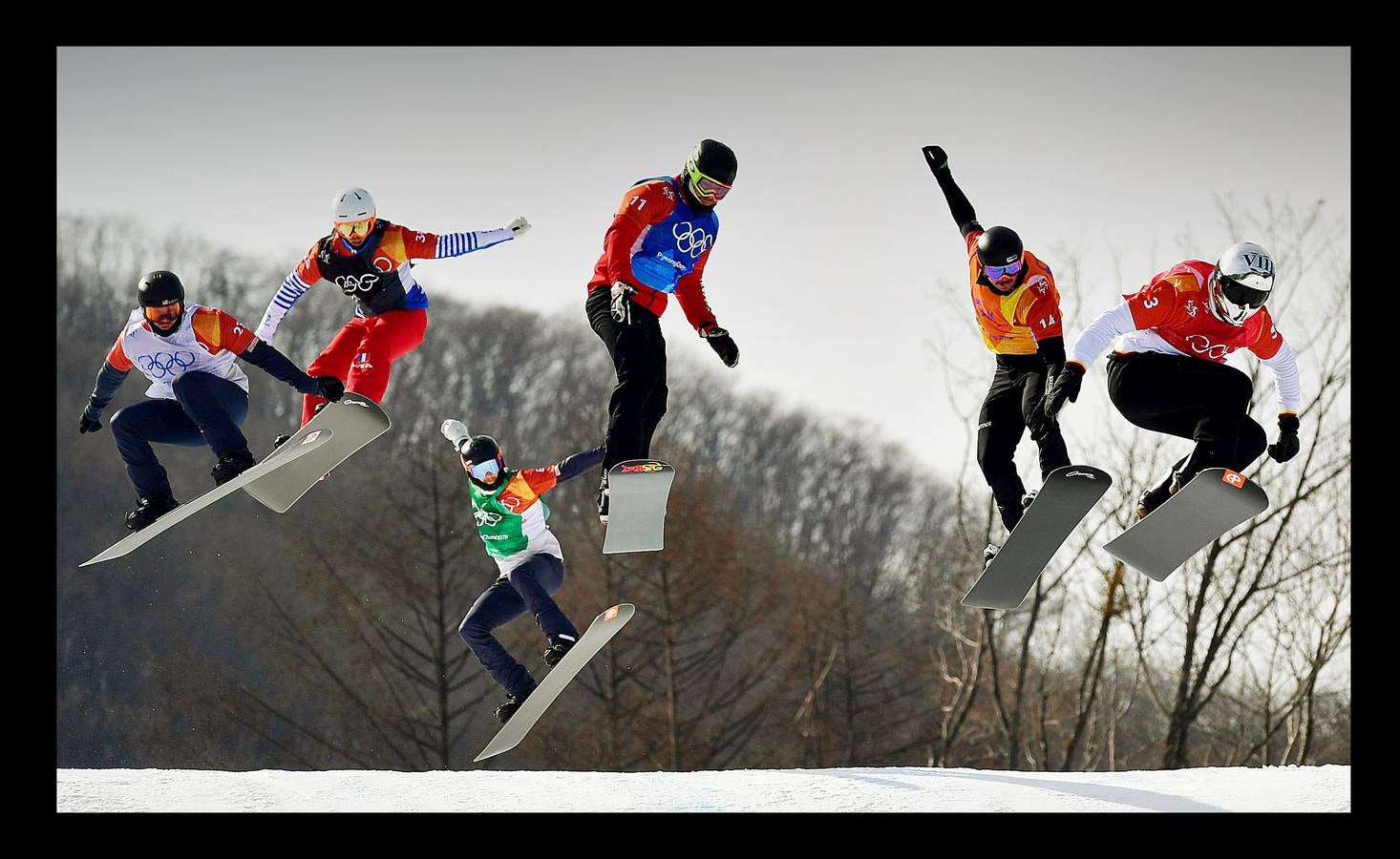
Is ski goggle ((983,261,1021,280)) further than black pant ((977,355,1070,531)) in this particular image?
No

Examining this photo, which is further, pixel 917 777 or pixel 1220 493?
pixel 917 777

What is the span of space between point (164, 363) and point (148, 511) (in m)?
0.91

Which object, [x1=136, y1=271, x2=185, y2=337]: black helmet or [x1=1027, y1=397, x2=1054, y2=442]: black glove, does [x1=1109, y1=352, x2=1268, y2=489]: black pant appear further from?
[x1=136, y1=271, x2=185, y2=337]: black helmet

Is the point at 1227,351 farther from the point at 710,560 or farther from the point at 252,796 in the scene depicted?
the point at 710,560

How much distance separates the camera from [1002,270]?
7.65 m

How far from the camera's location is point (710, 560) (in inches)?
994

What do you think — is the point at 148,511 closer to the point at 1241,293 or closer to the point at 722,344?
the point at 722,344

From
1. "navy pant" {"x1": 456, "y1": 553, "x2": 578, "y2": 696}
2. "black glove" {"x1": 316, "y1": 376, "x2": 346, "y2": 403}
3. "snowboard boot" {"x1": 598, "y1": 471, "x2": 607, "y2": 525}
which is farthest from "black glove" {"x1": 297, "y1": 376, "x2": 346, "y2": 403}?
"snowboard boot" {"x1": 598, "y1": 471, "x2": 607, "y2": 525}

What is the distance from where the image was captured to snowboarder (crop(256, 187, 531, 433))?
8.23 m

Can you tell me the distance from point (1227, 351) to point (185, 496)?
22923 millimetres

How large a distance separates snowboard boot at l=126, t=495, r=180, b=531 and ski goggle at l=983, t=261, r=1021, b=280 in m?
4.91

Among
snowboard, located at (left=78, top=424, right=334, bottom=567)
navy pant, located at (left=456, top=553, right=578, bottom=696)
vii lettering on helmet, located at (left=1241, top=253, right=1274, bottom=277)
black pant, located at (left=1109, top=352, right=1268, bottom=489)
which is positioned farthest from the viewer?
navy pant, located at (left=456, top=553, right=578, bottom=696)

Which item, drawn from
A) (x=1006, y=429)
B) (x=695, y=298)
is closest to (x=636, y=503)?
(x=695, y=298)

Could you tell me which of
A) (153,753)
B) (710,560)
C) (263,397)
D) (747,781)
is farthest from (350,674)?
(747,781)
